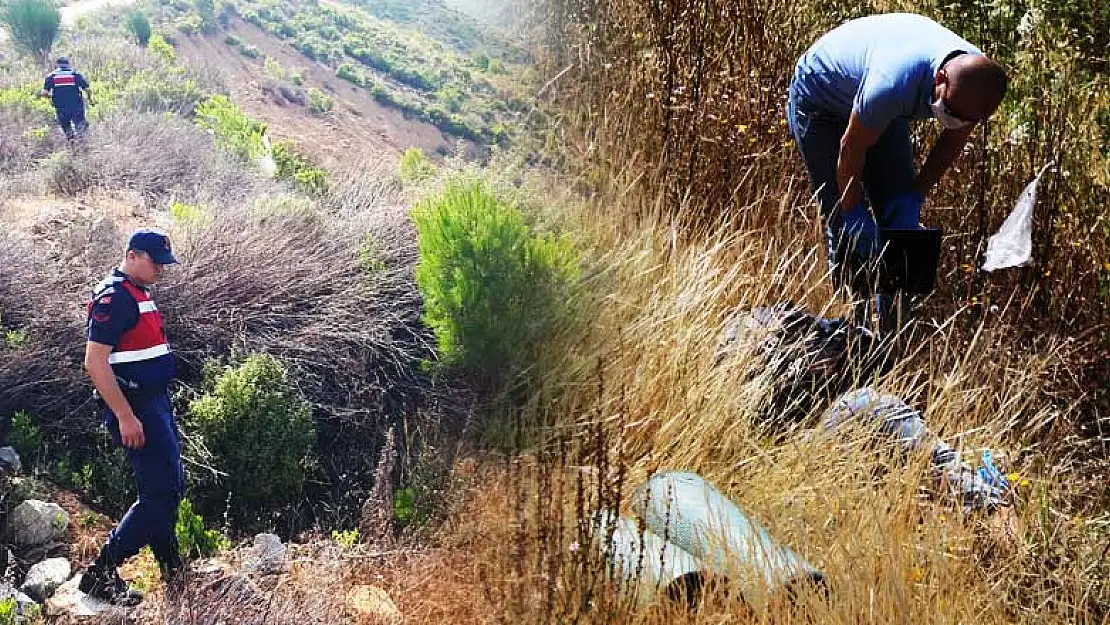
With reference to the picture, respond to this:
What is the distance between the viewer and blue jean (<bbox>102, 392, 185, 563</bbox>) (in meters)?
3.31

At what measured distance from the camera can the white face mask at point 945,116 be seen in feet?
11.0

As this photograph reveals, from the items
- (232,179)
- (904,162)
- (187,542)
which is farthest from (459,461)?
(232,179)

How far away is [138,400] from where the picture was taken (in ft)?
10.7

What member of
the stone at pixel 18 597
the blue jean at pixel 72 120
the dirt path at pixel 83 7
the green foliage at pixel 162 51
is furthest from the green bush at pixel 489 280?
→ the dirt path at pixel 83 7

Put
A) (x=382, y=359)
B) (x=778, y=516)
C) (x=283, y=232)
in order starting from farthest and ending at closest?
1. (x=283, y=232)
2. (x=382, y=359)
3. (x=778, y=516)

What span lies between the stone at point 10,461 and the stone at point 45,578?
2.38ft

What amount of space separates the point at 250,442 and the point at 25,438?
41.5 inches

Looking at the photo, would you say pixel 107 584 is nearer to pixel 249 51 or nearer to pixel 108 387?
pixel 108 387

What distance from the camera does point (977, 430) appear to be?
3.14 metres

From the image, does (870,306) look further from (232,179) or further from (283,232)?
(232,179)

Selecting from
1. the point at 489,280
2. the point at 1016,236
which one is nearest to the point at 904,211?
the point at 1016,236

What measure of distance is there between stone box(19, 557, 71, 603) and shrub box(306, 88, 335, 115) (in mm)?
12896

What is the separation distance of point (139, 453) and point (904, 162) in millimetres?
3036

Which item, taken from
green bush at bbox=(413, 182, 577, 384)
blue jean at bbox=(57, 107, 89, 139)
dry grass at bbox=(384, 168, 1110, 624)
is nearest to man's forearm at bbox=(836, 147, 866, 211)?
dry grass at bbox=(384, 168, 1110, 624)
